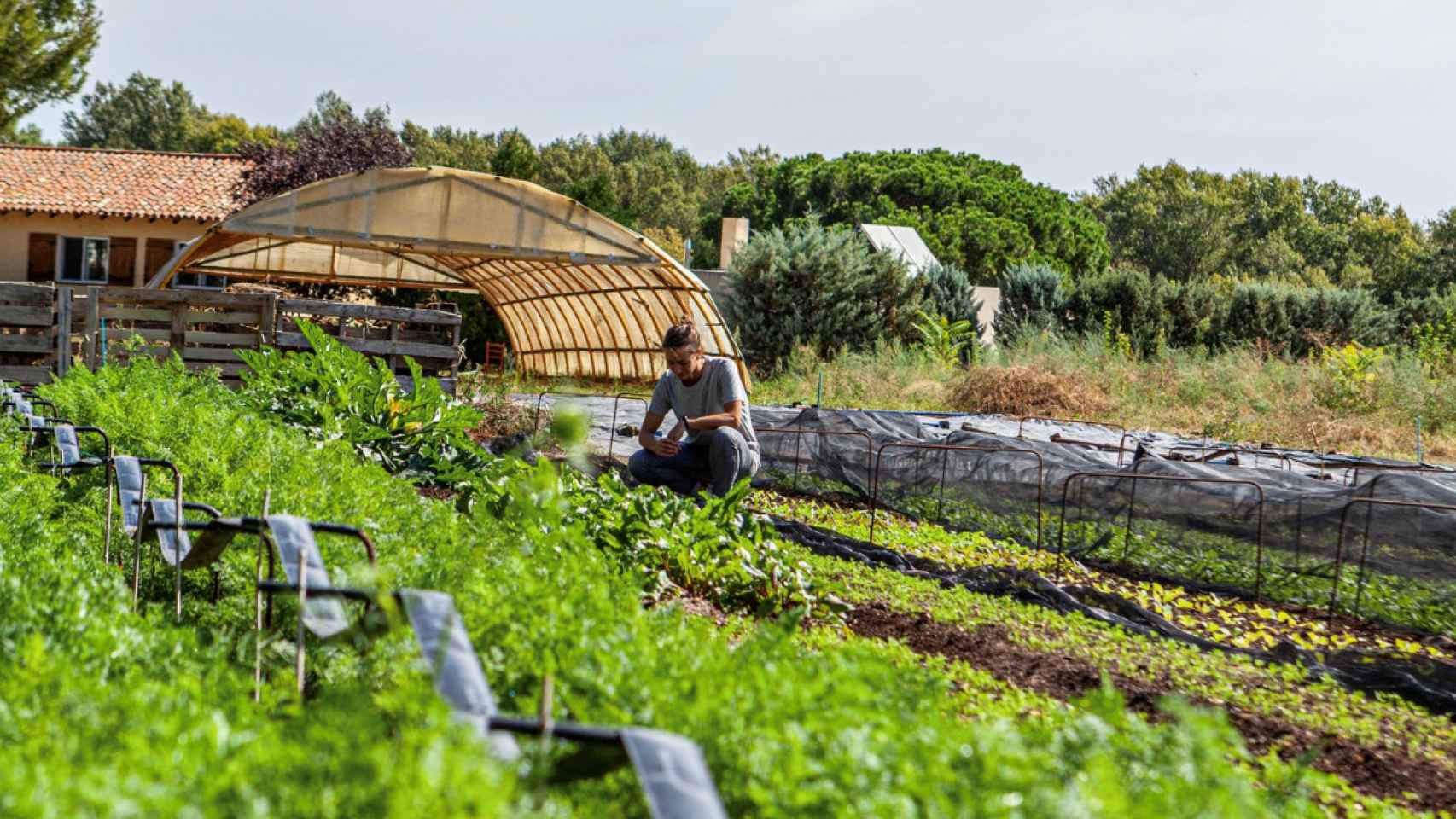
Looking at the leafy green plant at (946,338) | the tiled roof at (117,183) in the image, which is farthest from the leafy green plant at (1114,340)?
the tiled roof at (117,183)

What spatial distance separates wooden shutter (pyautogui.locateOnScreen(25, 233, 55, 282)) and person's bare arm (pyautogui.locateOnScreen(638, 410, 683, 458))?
25.9 metres

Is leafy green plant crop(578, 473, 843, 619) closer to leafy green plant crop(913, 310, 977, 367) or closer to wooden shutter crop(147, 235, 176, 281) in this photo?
leafy green plant crop(913, 310, 977, 367)

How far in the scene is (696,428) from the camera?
8.14 meters

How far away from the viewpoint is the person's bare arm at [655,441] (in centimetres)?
820

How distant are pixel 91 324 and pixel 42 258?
17.7m

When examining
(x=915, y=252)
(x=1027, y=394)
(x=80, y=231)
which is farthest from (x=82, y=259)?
(x=915, y=252)

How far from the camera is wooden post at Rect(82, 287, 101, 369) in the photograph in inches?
570

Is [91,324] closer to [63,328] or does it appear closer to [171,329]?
[63,328]

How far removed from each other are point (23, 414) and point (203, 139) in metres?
63.2

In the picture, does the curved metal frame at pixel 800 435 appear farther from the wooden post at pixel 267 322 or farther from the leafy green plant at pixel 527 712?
the leafy green plant at pixel 527 712

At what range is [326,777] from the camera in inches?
79.5

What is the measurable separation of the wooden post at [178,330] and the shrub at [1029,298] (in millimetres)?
20119

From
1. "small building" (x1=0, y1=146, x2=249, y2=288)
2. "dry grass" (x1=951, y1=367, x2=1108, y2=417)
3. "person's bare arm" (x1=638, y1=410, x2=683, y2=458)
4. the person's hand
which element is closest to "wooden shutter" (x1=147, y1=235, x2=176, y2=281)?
"small building" (x1=0, y1=146, x2=249, y2=288)

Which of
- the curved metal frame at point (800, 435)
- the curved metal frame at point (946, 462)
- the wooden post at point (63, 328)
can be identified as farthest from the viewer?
the wooden post at point (63, 328)
